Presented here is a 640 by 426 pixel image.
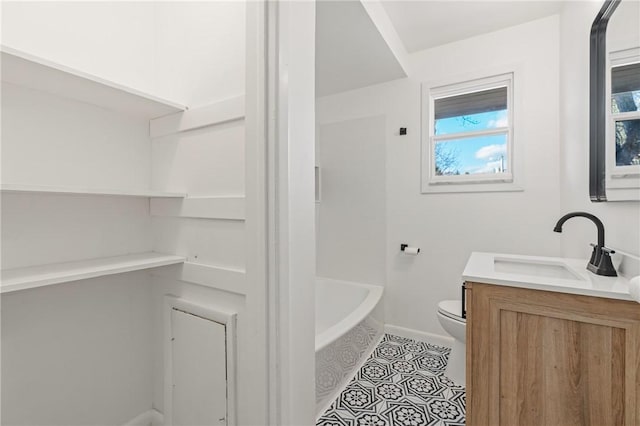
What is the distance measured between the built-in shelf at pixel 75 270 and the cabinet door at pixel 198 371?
26 centimetres

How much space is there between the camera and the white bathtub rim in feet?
5.26

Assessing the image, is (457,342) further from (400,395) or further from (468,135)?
(468,135)

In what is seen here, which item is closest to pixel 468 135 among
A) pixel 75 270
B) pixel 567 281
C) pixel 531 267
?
pixel 531 267

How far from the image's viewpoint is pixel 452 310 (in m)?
1.91

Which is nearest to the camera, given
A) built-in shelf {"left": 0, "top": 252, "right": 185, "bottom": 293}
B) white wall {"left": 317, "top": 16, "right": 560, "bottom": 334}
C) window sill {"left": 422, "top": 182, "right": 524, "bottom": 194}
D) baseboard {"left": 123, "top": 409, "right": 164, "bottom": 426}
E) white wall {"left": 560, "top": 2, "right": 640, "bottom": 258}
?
built-in shelf {"left": 0, "top": 252, "right": 185, "bottom": 293}

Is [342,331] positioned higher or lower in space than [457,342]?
higher

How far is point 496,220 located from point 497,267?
2.70ft

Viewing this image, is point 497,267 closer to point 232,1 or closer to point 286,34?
point 286,34

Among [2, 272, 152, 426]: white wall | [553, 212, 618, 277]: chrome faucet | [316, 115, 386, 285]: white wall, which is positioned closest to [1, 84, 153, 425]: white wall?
[2, 272, 152, 426]: white wall

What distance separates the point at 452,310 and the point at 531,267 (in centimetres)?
60

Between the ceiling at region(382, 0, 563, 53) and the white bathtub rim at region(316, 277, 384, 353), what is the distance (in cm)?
205

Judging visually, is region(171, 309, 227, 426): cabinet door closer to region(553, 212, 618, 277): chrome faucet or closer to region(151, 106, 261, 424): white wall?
region(151, 106, 261, 424): white wall

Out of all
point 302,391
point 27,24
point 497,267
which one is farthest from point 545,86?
point 27,24

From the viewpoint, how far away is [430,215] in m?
2.36
